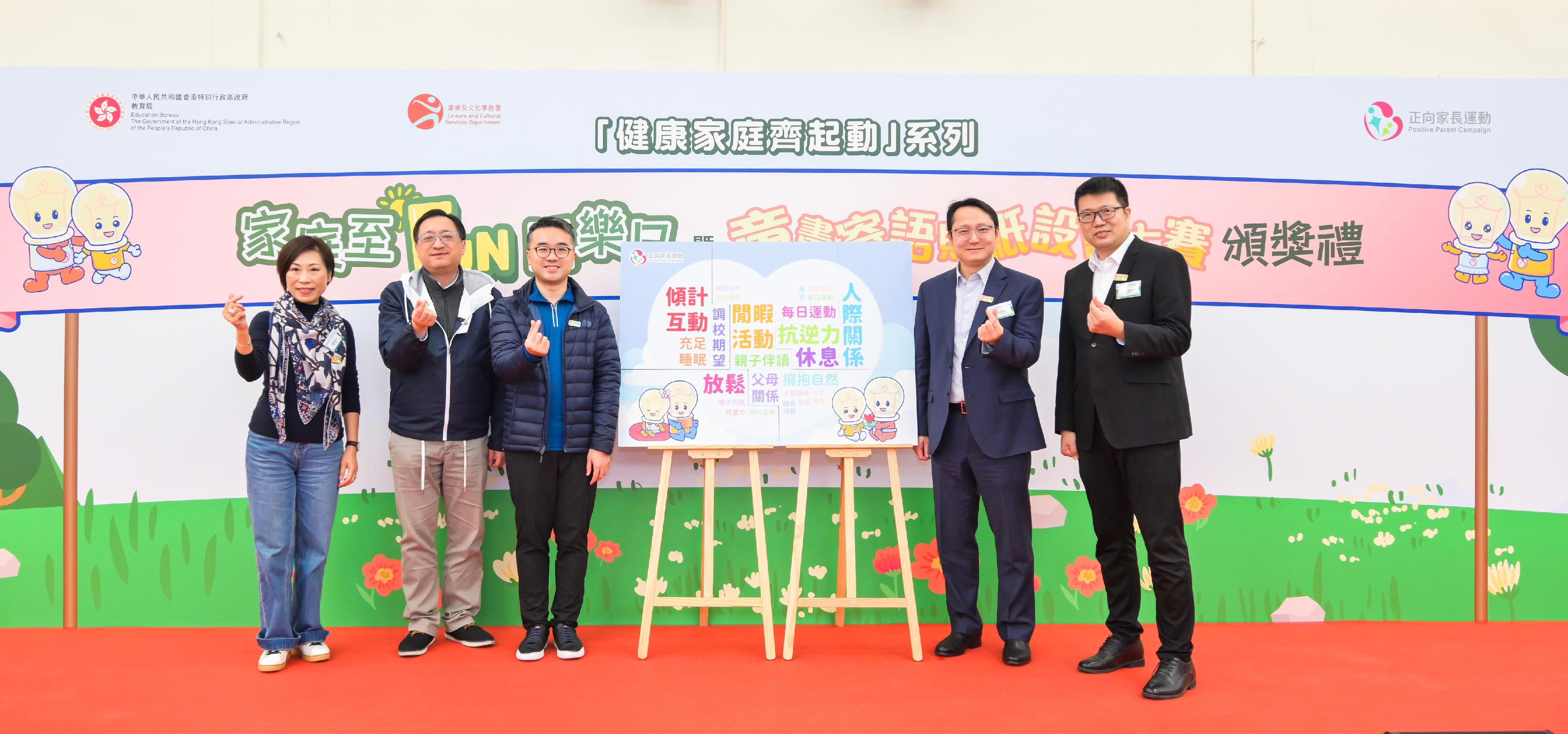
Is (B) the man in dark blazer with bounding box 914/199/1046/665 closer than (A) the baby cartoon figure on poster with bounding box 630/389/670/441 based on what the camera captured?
Yes

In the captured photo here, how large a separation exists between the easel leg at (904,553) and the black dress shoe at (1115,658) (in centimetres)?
58

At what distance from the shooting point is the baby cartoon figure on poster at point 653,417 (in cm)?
315

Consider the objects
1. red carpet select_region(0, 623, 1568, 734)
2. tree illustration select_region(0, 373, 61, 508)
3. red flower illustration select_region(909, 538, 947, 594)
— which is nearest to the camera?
red carpet select_region(0, 623, 1568, 734)

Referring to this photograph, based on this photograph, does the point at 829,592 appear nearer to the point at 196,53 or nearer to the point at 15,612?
the point at 15,612

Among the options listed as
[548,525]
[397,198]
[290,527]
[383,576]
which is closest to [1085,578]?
[548,525]

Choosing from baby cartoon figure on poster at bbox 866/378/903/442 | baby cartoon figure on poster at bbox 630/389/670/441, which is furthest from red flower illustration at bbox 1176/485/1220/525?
baby cartoon figure on poster at bbox 630/389/670/441

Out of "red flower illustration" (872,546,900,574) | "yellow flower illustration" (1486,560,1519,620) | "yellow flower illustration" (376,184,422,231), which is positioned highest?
"yellow flower illustration" (376,184,422,231)

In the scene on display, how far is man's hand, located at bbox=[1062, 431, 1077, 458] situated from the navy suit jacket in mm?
83

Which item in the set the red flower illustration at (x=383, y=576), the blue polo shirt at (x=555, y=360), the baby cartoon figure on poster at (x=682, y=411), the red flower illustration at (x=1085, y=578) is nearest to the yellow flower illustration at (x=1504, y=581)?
the red flower illustration at (x=1085, y=578)

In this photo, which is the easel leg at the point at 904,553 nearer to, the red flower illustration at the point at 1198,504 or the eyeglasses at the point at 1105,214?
the eyeglasses at the point at 1105,214

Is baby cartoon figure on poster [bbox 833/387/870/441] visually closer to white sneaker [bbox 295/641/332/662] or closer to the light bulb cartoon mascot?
white sneaker [bbox 295/641/332/662]

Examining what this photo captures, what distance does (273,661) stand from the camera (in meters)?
2.93

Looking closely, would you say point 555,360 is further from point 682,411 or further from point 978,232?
point 978,232

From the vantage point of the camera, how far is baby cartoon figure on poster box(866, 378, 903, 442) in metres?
3.17
